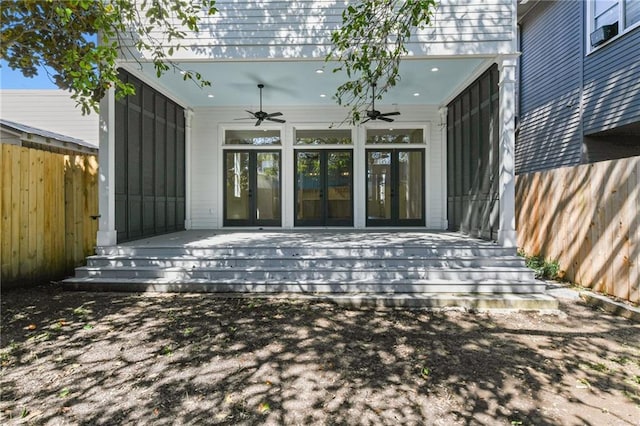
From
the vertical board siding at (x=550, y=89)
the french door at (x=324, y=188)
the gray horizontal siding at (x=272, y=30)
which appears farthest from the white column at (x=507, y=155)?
the french door at (x=324, y=188)

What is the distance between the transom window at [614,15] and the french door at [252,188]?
7071 millimetres

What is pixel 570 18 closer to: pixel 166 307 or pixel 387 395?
pixel 387 395

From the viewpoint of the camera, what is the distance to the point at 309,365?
105 inches

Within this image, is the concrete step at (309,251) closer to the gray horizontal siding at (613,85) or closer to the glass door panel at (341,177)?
the glass door panel at (341,177)

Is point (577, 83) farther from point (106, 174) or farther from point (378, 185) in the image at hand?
point (106, 174)

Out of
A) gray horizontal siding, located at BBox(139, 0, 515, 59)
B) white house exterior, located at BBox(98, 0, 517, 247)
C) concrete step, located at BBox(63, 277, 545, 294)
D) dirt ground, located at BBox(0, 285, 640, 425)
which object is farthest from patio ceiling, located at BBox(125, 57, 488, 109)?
dirt ground, located at BBox(0, 285, 640, 425)

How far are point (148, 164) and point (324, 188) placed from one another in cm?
392

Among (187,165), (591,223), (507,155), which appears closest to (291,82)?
(187,165)

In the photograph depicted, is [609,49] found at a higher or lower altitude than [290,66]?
higher

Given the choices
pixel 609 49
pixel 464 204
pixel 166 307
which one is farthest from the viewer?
pixel 464 204

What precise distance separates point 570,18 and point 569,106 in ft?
6.18

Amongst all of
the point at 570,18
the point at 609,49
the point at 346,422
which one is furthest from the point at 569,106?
the point at 346,422

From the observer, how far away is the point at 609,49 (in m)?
6.39

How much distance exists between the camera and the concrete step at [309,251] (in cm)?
501
